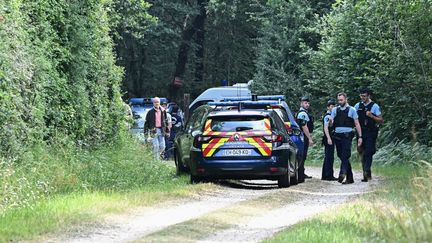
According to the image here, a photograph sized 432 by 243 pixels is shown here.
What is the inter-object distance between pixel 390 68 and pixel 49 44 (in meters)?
11.6

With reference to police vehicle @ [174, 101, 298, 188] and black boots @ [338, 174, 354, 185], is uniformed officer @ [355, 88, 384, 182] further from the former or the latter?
police vehicle @ [174, 101, 298, 188]

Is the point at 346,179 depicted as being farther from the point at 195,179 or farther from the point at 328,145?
the point at 195,179

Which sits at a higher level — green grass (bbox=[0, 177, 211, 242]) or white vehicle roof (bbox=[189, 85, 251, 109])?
white vehicle roof (bbox=[189, 85, 251, 109])

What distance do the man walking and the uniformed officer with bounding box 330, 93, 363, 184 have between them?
7378mm

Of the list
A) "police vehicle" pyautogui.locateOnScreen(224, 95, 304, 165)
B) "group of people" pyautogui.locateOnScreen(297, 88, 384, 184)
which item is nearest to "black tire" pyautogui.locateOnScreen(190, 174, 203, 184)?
"police vehicle" pyautogui.locateOnScreen(224, 95, 304, 165)

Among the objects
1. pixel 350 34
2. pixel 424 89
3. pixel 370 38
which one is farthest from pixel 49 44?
pixel 350 34

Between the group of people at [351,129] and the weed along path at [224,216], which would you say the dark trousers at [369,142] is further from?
the weed along path at [224,216]

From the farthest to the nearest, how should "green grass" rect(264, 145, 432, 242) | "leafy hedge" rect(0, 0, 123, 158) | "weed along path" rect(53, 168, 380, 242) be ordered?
"leafy hedge" rect(0, 0, 123, 158)
"weed along path" rect(53, 168, 380, 242)
"green grass" rect(264, 145, 432, 242)

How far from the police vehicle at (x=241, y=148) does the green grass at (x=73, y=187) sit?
2.27ft

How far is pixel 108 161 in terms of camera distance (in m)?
22.3

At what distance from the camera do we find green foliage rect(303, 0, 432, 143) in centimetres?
2742

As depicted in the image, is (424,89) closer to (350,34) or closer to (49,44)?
(350,34)

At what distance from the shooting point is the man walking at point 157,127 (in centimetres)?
2834

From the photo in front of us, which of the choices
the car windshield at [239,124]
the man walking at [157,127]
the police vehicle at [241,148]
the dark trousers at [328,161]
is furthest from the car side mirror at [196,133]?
the man walking at [157,127]
